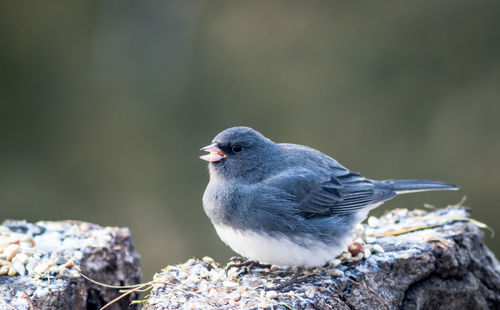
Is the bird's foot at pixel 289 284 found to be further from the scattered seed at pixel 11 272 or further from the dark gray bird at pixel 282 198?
the scattered seed at pixel 11 272

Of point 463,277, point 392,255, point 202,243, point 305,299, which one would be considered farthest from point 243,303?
point 202,243

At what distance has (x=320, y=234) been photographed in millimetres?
2879

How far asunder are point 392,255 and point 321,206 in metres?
0.45

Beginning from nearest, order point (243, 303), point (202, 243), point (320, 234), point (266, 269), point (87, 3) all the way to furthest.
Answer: point (243, 303) < point (320, 234) < point (266, 269) < point (202, 243) < point (87, 3)

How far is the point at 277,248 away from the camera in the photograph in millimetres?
2760

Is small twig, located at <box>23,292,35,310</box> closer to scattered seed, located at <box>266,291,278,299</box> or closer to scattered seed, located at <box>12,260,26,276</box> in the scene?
scattered seed, located at <box>12,260,26,276</box>

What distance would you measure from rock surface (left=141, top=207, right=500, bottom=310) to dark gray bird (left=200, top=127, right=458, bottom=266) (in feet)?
0.53

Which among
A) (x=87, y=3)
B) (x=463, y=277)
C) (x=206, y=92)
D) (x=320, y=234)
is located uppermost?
(x=87, y=3)

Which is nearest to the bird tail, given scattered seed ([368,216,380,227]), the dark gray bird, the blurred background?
the dark gray bird

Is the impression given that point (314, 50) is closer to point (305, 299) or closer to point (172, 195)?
point (172, 195)

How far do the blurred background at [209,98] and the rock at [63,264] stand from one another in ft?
8.38

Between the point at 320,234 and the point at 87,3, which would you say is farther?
the point at 87,3

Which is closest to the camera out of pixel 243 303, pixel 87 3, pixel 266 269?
pixel 243 303

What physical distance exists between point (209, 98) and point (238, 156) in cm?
348
